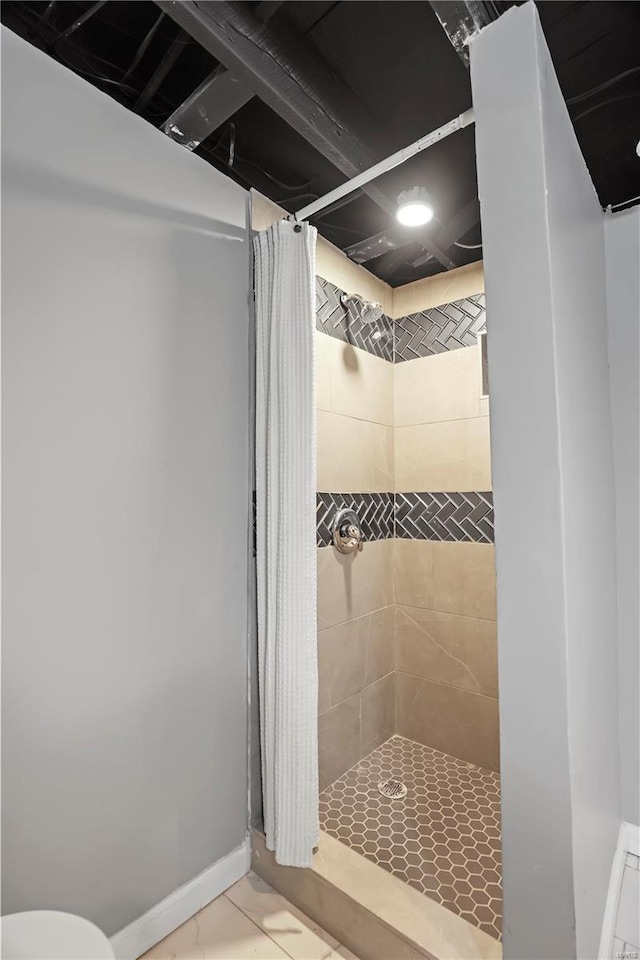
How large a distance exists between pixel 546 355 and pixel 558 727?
70 cm

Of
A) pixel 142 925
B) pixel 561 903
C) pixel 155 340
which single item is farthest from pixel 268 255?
pixel 142 925

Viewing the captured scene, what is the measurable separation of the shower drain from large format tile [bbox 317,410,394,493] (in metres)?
1.24

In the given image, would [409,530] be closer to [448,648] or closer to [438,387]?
[448,648]

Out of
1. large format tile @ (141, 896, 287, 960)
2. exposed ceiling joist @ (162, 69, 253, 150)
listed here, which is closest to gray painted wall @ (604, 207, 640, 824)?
large format tile @ (141, 896, 287, 960)

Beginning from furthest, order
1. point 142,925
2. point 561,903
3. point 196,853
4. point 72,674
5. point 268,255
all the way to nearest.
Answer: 1. point 268,255
2. point 196,853
3. point 142,925
4. point 72,674
5. point 561,903

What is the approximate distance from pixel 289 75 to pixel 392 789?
2.49 metres

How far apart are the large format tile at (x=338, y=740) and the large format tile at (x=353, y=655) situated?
0.04 m

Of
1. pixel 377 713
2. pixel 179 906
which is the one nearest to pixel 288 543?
pixel 179 906

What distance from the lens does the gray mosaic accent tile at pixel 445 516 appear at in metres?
2.27

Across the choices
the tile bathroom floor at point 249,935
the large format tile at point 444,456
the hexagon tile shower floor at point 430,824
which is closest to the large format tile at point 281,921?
the tile bathroom floor at point 249,935

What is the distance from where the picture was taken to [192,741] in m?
1.48

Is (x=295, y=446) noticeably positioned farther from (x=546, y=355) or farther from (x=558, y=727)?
(x=558, y=727)

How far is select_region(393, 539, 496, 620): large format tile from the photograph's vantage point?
2.24 meters

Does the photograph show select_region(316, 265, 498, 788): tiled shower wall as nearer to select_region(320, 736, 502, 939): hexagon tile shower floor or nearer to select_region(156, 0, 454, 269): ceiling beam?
select_region(320, 736, 502, 939): hexagon tile shower floor
